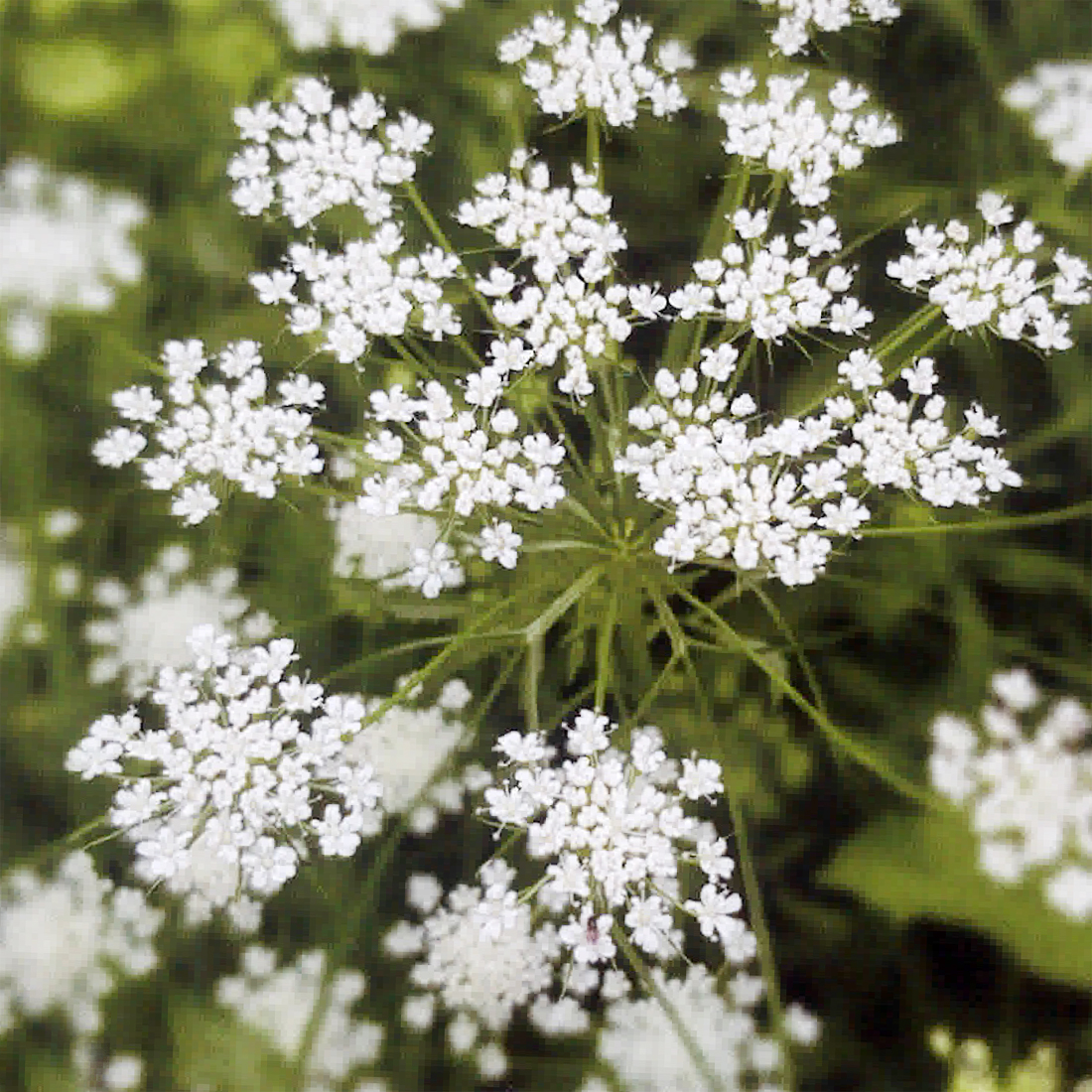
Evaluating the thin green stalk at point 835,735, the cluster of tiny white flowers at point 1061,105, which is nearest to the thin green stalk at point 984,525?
the thin green stalk at point 835,735

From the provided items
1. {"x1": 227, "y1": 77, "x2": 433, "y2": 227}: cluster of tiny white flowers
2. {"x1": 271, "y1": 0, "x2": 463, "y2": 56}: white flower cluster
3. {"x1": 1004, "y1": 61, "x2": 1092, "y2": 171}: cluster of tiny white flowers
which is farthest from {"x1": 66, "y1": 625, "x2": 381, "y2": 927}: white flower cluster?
{"x1": 1004, "y1": 61, "x2": 1092, "y2": 171}: cluster of tiny white flowers

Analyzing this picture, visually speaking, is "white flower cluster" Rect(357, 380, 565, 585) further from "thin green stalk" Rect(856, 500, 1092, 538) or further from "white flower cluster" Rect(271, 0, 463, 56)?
"white flower cluster" Rect(271, 0, 463, 56)

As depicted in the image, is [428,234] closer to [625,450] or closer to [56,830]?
[625,450]

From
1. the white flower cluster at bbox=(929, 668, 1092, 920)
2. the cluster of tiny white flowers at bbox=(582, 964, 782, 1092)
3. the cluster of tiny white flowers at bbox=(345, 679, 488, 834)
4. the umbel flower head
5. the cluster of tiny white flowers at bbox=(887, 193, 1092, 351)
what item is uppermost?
the cluster of tiny white flowers at bbox=(887, 193, 1092, 351)

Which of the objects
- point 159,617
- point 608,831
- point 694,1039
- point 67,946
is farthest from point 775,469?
point 67,946

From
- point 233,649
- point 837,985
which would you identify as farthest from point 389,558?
point 837,985
